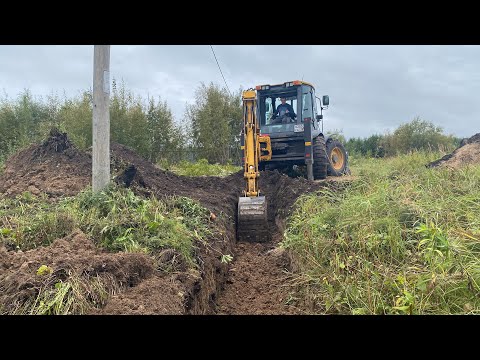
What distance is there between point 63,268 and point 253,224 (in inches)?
192

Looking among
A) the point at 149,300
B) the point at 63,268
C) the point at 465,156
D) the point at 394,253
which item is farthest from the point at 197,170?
the point at 149,300

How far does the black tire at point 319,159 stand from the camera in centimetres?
1189

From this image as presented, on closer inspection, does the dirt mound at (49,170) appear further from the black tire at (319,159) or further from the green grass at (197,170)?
the green grass at (197,170)

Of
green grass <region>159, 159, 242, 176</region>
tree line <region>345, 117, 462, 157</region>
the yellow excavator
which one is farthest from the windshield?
tree line <region>345, 117, 462, 157</region>

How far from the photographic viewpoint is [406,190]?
6035 mm

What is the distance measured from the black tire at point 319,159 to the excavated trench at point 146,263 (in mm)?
1956

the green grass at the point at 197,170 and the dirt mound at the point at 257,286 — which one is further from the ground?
the green grass at the point at 197,170

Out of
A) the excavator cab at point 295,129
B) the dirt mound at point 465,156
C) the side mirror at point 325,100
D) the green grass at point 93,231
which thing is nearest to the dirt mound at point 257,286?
the green grass at point 93,231

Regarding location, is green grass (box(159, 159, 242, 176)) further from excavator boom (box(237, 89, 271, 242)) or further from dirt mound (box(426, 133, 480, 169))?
dirt mound (box(426, 133, 480, 169))

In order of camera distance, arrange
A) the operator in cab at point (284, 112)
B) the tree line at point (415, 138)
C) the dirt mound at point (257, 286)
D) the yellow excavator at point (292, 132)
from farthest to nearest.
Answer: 1. the tree line at point (415, 138)
2. the operator in cab at point (284, 112)
3. the yellow excavator at point (292, 132)
4. the dirt mound at point (257, 286)

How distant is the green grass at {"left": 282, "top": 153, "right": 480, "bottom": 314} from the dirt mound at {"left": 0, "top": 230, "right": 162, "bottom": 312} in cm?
181

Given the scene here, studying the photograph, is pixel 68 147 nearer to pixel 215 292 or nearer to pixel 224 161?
pixel 215 292

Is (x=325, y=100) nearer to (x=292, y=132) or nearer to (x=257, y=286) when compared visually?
(x=292, y=132)

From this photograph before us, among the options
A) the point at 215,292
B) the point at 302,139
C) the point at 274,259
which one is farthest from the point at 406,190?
the point at 302,139
